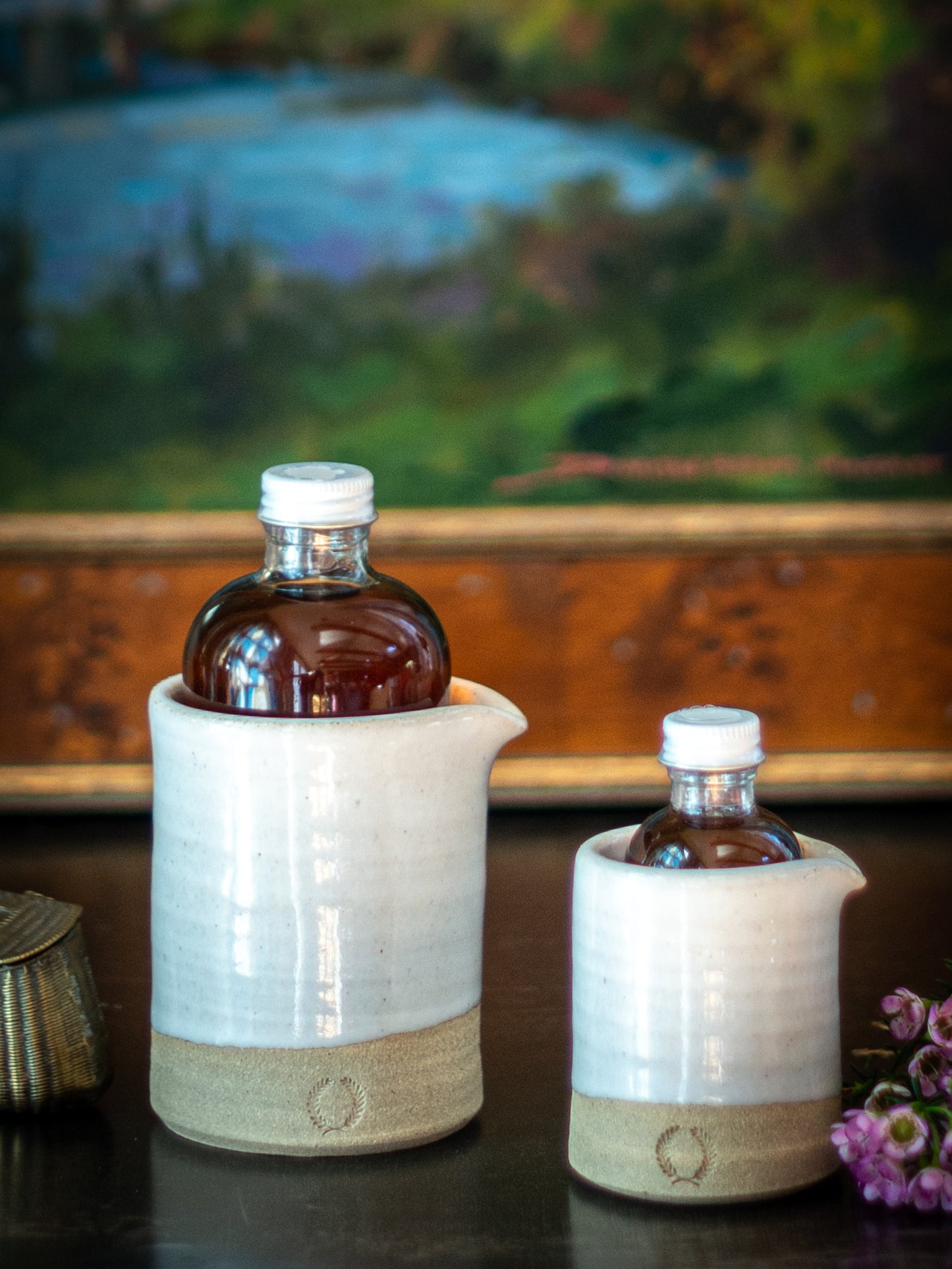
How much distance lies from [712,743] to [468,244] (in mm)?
790

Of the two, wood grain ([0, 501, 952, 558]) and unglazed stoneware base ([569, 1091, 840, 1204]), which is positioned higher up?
wood grain ([0, 501, 952, 558])

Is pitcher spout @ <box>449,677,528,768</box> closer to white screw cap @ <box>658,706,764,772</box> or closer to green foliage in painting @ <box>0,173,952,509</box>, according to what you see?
white screw cap @ <box>658,706,764,772</box>

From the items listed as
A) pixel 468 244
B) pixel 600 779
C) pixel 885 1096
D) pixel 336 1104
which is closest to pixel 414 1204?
pixel 336 1104

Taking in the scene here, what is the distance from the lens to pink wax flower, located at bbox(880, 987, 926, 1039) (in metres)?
0.58

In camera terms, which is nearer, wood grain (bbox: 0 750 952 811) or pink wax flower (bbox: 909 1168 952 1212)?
pink wax flower (bbox: 909 1168 952 1212)

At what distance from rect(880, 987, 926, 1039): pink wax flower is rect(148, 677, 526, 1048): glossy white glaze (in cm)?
14

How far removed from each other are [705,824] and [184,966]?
7.1 inches

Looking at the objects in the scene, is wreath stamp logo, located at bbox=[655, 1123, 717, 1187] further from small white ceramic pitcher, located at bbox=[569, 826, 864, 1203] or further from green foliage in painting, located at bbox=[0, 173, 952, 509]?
green foliage in painting, located at bbox=[0, 173, 952, 509]

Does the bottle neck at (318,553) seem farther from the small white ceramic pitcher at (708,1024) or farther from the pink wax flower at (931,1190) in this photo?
the pink wax flower at (931,1190)

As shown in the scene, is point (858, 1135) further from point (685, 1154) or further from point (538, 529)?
point (538, 529)

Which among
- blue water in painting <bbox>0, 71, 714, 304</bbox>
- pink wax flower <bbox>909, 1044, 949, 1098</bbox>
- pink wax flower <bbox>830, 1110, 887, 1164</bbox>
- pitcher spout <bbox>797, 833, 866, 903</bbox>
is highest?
blue water in painting <bbox>0, 71, 714, 304</bbox>

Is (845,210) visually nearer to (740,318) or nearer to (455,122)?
(740,318)

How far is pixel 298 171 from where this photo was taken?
1.25 meters

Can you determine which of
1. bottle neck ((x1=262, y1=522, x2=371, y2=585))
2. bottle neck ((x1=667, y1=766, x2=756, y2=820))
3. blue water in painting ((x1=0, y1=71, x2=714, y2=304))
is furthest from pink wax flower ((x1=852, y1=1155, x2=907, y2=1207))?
blue water in painting ((x1=0, y1=71, x2=714, y2=304))
